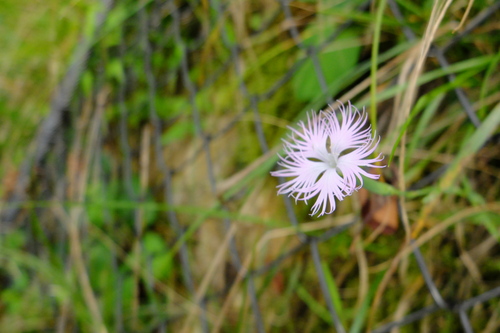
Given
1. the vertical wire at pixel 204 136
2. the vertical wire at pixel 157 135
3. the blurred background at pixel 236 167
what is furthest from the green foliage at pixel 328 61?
the vertical wire at pixel 157 135

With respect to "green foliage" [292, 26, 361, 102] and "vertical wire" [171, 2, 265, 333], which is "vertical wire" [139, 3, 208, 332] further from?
"green foliage" [292, 26, 361, 102]

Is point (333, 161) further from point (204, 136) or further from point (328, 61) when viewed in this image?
point (204, 136)

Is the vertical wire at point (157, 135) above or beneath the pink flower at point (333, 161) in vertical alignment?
above

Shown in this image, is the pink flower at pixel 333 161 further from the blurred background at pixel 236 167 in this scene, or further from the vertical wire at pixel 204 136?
the vertical wire at pixel 204 136

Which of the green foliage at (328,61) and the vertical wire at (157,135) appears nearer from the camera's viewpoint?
the green foliage at (328,61)

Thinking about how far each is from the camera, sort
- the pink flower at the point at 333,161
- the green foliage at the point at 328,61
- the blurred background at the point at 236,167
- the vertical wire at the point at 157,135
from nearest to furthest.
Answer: the pink flower at the point at 333,161 < the blurred background at the point at 236,167 < the green foliage at the point at 328,61 < the vertical wire at the point at 157,135

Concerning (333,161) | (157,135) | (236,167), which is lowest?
(333,161)

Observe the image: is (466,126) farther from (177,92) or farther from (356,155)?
(177,92)

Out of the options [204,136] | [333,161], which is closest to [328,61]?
[204,136]

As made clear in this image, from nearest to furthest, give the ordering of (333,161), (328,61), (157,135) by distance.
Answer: (333,161) → (328,61) → (157,135)
